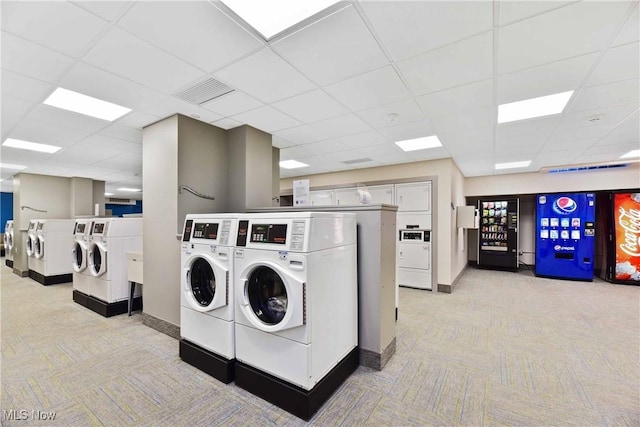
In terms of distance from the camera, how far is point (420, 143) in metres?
4.26

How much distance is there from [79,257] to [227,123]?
329 centimetres

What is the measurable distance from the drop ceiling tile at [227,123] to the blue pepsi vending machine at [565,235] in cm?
714

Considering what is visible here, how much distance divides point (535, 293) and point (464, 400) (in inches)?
166

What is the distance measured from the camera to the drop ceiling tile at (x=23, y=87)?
Result: 2248mm

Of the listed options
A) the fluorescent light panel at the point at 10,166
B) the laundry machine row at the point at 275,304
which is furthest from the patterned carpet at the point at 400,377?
the fluorescent light panel at the point at 10,166

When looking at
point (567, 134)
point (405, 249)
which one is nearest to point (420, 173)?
point (405, 249)

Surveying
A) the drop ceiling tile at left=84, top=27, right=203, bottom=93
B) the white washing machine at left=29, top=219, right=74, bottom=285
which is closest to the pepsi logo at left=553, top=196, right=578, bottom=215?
the drop ceiling tile at left=84, top=27, right=203, bottom=93

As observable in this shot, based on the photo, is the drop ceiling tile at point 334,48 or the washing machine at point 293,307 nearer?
the drop ceiling tile at point 334,48

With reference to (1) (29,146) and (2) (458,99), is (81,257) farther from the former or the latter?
(2) (458,99)

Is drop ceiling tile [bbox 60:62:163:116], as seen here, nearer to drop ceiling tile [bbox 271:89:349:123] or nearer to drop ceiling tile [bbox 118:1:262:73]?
drop ceiling tile [bbox 118:1:262:73]

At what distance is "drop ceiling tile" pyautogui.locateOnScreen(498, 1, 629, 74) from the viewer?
1568 mm

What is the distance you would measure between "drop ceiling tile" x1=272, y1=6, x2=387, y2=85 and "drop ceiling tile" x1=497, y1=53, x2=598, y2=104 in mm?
1217

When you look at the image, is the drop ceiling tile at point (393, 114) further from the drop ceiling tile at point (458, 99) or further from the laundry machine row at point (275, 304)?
the laundry machine row at point (275, 304)

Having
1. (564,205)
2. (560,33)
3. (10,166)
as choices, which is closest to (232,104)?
(560,33)
